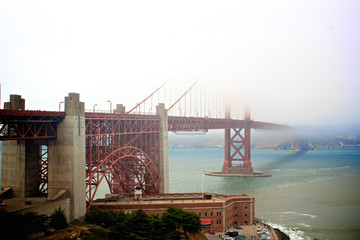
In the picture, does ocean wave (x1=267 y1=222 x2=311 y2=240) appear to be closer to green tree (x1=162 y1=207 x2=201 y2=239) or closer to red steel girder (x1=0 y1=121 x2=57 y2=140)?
green tree (x1=162 y1=207 x2=201 y2=239)

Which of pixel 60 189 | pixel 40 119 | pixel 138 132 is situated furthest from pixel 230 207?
pixel 40 119

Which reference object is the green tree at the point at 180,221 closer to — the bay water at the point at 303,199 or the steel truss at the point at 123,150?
the steel truss at the point at 123,150

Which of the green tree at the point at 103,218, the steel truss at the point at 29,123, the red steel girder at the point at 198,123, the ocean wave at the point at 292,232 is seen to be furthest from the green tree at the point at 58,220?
the red steel girder at the point at 198,123

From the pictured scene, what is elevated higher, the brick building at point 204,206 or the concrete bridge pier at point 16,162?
the concrete bridge pier at point 16,162

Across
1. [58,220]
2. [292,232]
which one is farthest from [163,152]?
[58,220]

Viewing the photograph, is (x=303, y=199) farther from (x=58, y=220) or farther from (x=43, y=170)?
(x=58, y=220)

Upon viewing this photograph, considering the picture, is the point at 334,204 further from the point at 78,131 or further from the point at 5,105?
the point at 5,105

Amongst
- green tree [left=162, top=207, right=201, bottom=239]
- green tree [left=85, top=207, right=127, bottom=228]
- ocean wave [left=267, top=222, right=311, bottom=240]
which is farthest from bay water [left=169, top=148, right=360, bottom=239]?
green tree [left=85, top=207, right=127, bottom=228]
